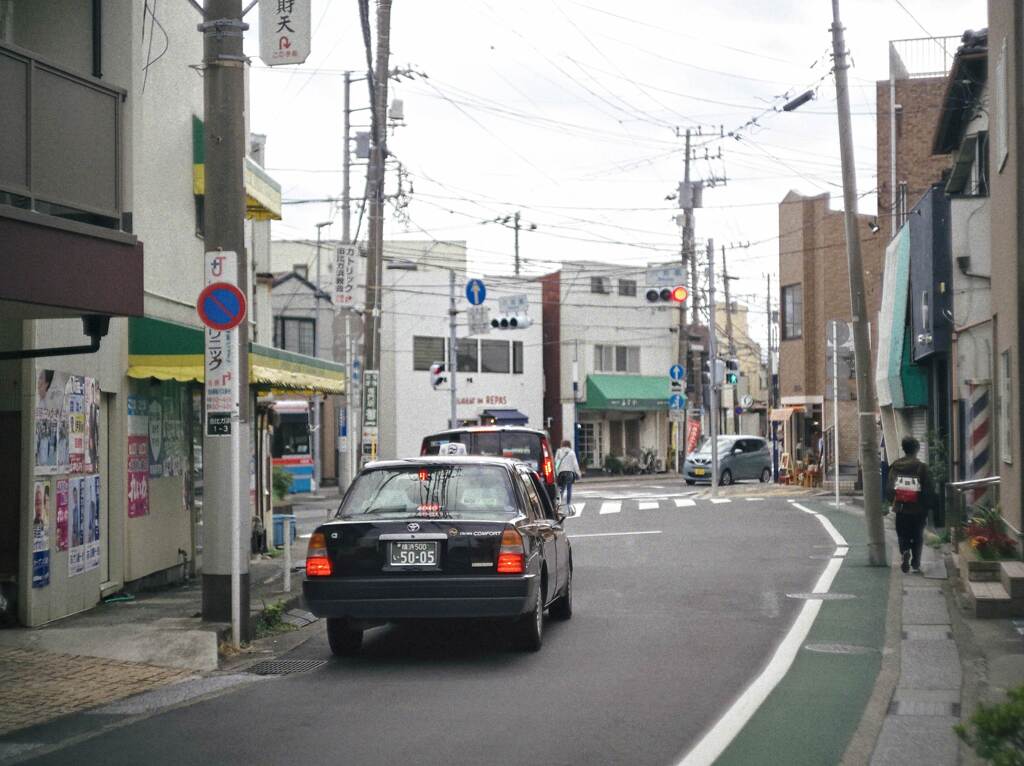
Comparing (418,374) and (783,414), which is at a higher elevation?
(418,374)

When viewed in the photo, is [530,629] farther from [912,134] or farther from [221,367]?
[912,134]

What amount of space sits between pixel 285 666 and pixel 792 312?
38.7m

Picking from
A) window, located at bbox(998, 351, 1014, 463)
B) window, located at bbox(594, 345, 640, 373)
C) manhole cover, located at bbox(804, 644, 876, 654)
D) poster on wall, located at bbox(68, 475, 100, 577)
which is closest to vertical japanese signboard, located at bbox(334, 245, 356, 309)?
poster on wall, located at bbox(68, 475, 100, 577)

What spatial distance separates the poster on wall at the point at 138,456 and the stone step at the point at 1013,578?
30.8 ft

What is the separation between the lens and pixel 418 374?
184 ft

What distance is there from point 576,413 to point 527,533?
49910 millimetres

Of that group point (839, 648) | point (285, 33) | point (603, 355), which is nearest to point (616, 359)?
point (603, 355)

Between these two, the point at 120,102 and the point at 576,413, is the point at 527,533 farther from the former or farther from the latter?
the point at 576,413

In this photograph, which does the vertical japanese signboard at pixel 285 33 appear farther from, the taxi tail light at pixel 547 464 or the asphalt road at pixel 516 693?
the taxi tail light at pixel 547 464

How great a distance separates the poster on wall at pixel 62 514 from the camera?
1213 cm

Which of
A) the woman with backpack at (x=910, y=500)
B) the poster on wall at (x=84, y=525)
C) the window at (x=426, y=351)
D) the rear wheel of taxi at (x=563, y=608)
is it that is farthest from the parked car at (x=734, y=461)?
the poster on wall at (x=84, y=525)

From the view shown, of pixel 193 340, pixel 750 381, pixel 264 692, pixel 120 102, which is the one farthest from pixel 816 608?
pixel 750 381

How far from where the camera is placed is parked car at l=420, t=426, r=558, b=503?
68.4 ft

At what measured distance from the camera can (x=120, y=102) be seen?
1066 centimetres
